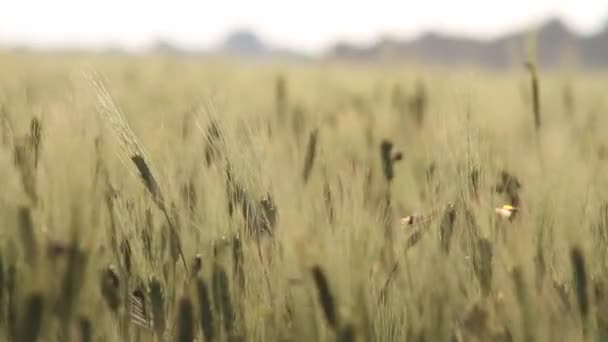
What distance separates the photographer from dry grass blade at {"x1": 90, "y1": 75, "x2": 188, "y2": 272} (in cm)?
60

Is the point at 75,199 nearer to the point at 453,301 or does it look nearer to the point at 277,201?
the point at 277,201

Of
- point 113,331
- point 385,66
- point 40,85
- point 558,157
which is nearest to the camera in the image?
point 113,331

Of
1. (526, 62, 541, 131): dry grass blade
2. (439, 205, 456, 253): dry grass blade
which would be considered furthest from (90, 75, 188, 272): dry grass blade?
(526, 62, 541, 131): dry grass blade

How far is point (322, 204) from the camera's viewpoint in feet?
2.02

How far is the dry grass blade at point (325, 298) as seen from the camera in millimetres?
478

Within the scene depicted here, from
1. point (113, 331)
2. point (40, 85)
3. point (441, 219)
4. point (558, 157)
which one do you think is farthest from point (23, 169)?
point (40, 85)

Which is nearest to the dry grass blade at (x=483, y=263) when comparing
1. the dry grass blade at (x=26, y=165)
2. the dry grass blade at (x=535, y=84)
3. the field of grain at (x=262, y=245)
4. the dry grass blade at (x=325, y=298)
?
the field of grain at (x=262, y=245)

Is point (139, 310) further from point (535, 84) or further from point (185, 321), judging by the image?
point (535, 84)

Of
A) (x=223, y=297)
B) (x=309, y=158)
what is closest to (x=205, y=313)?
(x=223, y=297)

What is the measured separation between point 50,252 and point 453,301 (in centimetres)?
29

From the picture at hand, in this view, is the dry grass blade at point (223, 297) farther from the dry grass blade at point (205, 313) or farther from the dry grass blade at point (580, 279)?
the dry grass blade at point (580, 279)

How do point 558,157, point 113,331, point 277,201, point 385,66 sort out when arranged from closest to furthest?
point 113,331 → point 277,201 → point 558,157 → point 385,66

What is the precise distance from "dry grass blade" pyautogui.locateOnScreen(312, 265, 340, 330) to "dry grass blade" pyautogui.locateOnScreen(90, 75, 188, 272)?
16 centimetres

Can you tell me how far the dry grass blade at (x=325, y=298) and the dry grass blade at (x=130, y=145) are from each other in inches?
6.2
